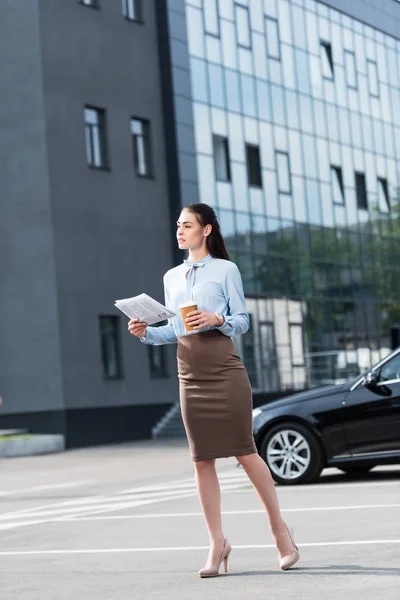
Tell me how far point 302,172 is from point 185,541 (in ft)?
→ 112

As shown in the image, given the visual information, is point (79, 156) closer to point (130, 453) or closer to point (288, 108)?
point (130, 453)

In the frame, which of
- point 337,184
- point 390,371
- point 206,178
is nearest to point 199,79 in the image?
point 206,178

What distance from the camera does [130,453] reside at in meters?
27.2

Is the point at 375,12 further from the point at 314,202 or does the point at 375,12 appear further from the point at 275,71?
the point at 314,202

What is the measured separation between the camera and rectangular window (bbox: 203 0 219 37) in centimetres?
3794

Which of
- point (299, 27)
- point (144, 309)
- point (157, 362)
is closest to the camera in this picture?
point (144, 309)

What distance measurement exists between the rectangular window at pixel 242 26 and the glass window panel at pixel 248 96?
3.42 ft

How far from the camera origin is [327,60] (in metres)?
45.1

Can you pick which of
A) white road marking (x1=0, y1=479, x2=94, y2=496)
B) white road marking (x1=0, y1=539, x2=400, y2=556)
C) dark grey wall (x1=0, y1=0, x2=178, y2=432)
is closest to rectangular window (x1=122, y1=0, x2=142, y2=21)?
dark grey wall (x1=0, y1=0, x2=178, y2=432)

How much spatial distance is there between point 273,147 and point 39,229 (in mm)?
11612

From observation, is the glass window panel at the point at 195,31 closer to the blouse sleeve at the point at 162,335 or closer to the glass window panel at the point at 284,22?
the glass window panel at the point at 284,22

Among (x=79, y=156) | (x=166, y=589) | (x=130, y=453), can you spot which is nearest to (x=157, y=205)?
(x=79, y=156)

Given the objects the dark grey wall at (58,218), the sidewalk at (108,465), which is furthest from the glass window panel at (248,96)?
the sidewalk at (108,465)

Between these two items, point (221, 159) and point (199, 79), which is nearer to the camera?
point (199, 79)
